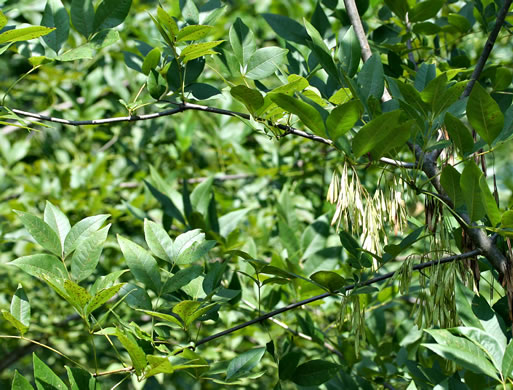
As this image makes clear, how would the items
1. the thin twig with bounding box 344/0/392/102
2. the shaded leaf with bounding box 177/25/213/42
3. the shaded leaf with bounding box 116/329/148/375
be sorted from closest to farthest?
the shaded leaf with bounding box 116/329/148/375 → the shaded leaf with bounding box 177/25/213/42 → the thin twig with bounding box 344/0/392/102

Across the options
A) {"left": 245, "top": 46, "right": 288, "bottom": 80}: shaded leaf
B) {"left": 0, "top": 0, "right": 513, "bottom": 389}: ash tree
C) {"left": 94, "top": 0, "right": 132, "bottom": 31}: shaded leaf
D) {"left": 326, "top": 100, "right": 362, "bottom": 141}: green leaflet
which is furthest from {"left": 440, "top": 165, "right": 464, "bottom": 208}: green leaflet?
{"left": 94, "top": 0, "right": 132, "bottom": 31}: shaded leaf

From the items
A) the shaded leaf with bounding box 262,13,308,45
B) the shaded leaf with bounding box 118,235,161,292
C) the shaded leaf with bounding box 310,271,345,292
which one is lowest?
the shaded leaf with bounding box 310,271,345,292

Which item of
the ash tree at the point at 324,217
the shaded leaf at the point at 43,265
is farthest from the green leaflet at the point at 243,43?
the shaded leaf at the point at 43,265

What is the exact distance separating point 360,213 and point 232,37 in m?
0.28

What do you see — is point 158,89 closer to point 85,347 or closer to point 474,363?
point 474,363

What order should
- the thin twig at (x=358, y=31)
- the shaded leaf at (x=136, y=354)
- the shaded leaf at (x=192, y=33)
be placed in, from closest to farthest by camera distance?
the shaded leaf at (x=136, y=354)
the shaded leaf at (x=192, y=33)
the thin twig at (x=358, y=31)

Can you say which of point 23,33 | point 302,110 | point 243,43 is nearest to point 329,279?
point 302,110

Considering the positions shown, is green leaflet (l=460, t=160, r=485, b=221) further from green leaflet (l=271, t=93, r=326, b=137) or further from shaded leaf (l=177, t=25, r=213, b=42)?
shaded leaf (l=177, t=25, r=213, b=42)

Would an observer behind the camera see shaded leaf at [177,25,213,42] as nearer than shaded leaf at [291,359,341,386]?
Yes

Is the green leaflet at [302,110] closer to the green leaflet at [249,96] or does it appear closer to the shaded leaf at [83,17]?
the green leaflet at [249,96]

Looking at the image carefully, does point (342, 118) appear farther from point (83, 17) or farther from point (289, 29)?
point (83, 17)

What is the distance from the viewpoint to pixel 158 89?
0.73m

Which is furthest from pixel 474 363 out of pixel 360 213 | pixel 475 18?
pixel 475 18

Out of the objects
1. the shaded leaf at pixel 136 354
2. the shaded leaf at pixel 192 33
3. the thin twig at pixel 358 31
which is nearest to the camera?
the shaded leaf at pixel 136 354
